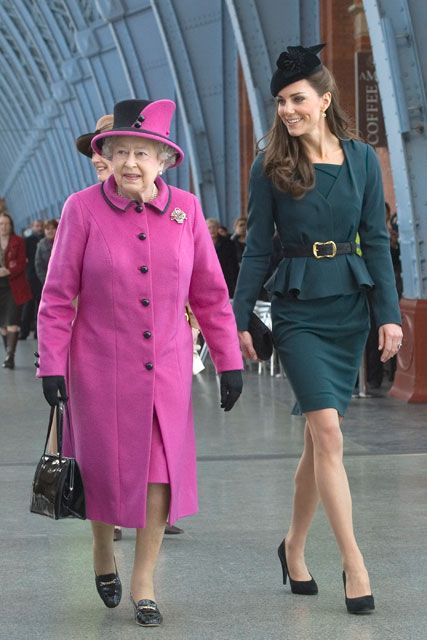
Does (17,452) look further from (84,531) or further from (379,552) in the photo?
(379,552)

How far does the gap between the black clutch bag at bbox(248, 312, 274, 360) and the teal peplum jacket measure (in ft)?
0.12

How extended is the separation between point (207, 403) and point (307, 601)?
7235 millimetres

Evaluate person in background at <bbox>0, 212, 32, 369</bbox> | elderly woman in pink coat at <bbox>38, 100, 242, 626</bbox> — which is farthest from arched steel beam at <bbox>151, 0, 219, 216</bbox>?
elderly woman in pink coat at <bbox>38, 100, 242, 626</bbox>

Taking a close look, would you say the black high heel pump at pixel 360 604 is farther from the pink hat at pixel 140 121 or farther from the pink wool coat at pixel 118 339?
the pink hat at pixel 140 121

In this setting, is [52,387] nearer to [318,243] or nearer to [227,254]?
[318,243]

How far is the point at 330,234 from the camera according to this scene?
522cm

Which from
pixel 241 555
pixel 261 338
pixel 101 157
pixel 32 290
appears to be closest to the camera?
pixel 261 338

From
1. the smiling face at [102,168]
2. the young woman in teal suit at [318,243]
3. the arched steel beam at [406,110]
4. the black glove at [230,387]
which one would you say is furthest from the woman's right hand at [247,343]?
the arched steel beam at [406,110]

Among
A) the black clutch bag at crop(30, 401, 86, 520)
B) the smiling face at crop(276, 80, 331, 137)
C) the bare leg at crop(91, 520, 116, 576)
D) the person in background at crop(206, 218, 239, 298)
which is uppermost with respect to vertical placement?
the smiling face at crop(276, 80, 331, 137)

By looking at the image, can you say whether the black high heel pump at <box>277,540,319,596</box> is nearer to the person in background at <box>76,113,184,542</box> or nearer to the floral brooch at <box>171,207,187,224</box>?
the person in background at <box>76,113,184,542</box>

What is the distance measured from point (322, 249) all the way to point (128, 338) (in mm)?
753

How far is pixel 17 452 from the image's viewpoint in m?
9.38

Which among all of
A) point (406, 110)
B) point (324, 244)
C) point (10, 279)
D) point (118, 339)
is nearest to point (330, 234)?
point (324, 244)

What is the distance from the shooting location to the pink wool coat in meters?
4.97
